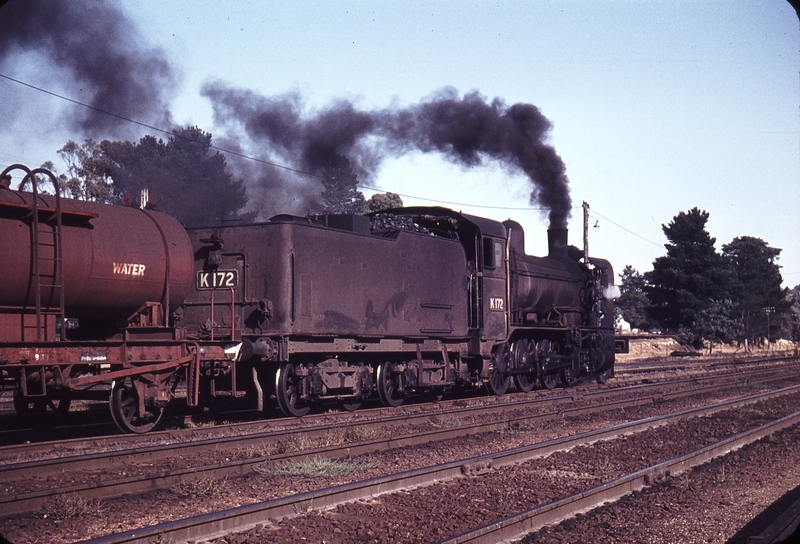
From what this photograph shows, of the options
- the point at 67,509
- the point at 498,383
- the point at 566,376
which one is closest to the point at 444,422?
the point at 498,383

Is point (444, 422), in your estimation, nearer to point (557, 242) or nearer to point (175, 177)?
point (557, 242)

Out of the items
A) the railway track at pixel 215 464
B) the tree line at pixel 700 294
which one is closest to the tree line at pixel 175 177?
the railway track at pixel 215 464

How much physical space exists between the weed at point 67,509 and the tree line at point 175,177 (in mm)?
19680

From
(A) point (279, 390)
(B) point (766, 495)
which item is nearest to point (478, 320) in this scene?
(A) point (279, 390)

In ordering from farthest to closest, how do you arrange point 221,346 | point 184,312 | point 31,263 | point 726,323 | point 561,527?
point 726,323, point 184,312, point 221,346, point 31,263, point 561,527

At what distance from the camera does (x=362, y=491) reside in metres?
7.30

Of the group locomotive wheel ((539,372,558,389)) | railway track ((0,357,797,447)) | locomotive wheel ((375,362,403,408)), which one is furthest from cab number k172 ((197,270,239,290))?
locomotive wheel ((539,372,558,389))

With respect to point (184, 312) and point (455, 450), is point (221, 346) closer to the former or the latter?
point (184, 312)

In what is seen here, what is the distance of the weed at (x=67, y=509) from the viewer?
647 centimetres

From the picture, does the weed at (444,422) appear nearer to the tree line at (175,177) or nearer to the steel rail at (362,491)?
the steel rail at (362,491)

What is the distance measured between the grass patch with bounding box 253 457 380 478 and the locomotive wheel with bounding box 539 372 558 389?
12248 mm

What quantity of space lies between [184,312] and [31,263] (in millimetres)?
3779

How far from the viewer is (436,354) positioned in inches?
662

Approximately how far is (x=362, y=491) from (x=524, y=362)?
12.6 meters
